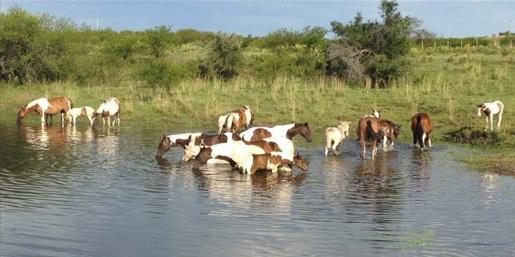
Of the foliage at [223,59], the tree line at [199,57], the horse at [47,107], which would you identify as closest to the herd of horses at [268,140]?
the horse at [47,107]

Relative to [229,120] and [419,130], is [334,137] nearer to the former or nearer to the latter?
[419,130]

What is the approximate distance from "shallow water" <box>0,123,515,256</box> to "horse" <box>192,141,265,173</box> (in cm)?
32

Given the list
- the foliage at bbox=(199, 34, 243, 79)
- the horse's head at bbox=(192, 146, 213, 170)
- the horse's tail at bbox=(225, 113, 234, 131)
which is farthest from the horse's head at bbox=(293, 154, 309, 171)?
the foliage at bbox=(199, 34, 243, 79)

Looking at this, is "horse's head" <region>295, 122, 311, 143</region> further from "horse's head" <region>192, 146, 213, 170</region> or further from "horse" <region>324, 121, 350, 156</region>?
"horse's head" <region>192, 146, 213, 170</region>

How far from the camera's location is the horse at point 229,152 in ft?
51.9

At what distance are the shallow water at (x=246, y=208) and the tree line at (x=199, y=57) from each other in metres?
16.9

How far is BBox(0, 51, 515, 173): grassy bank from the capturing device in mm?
27172

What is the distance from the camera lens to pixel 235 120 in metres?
23.5

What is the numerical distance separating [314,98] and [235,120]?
7.75 metres

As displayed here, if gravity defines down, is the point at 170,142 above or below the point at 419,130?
below

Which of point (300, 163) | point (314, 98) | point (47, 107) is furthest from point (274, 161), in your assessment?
point (47, 107)

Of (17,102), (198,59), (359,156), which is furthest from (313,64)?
(359,156)

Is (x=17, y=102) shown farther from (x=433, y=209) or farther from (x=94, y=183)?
(x=433, y=209)

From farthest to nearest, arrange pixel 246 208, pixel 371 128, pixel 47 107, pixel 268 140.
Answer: pixel 47 107, pixel 371 128, pixel 268 140, pixel 246 208
